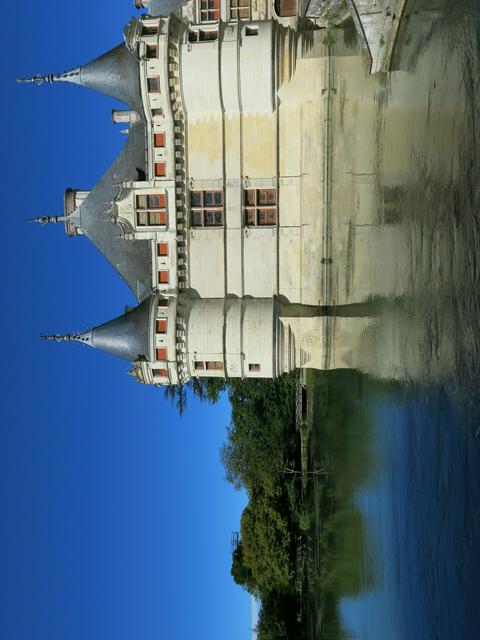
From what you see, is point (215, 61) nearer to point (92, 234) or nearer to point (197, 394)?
point (92, 234)

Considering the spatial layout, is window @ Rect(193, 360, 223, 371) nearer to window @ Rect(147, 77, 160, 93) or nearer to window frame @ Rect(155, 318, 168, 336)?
window frame @ Rect(155, 318, 168, 336)

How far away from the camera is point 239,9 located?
3023cm

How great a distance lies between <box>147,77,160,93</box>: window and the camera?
88.2 feet

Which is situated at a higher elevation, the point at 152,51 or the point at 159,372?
the point at 152,51

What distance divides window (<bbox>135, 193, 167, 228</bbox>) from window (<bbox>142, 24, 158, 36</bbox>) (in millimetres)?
5590

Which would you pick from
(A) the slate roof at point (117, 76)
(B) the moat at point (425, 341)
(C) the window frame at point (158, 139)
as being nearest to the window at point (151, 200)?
(C) the window frame at point (158, 139)

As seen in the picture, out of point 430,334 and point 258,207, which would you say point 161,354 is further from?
point 430,334

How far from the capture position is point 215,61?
26297 millimetres

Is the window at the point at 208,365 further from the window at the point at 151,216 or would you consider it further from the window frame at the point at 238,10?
the window frame at the point at 238,10

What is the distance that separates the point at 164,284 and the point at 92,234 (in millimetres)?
4282

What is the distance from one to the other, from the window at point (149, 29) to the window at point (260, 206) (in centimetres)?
637

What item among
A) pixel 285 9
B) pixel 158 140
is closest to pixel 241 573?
pixel 158 140

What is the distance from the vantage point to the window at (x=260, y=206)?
28156 mm

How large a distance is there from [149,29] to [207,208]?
21.5ft
